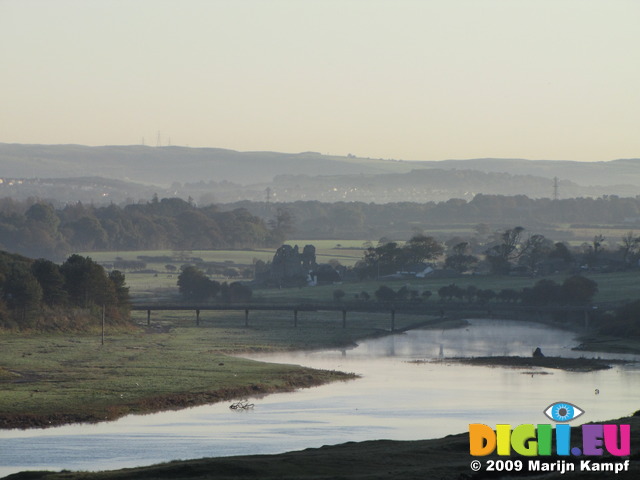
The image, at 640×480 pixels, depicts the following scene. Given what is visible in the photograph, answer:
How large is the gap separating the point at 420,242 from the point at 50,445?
135897 mm

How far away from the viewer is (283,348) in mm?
105938

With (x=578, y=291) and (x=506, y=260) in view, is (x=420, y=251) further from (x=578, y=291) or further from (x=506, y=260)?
(x=578, y=291)

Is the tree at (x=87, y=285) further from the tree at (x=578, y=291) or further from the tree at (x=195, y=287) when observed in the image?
the tree at (x=578, y=291)

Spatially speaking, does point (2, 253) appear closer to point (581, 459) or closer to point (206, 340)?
point (206, 340)

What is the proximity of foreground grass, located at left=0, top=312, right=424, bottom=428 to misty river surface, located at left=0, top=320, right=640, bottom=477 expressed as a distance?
221 cm

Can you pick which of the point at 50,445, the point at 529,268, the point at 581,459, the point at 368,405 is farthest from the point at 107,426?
the point at 529,268

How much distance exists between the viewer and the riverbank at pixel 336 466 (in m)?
44.3

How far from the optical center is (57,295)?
113 meters

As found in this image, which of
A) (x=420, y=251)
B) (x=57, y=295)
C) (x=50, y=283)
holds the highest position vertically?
(x=420, y=251)

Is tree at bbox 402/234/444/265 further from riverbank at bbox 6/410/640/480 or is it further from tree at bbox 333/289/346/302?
riverbank at bbox 6/410/640/480

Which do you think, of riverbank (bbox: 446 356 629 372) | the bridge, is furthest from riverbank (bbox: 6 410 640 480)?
the bridge

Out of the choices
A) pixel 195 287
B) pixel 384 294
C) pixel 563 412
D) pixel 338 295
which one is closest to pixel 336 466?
pixel 563 412

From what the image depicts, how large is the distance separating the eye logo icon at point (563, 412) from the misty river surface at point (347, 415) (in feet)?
1.63

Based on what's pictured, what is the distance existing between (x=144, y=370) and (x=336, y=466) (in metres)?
37.2
